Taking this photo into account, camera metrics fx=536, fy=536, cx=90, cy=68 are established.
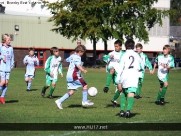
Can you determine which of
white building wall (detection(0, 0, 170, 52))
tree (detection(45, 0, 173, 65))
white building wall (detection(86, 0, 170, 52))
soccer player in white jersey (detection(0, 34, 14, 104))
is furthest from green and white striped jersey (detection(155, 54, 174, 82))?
white building wall (detection(86, 0, 170, 52))

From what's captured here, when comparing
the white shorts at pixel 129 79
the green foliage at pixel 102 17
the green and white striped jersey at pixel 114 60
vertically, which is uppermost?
the green foliage at pixel 102 17

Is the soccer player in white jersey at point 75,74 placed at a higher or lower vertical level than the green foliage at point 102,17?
lower

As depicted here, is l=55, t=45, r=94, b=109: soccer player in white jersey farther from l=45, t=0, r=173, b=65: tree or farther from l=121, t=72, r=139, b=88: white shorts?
l=45, t=0, r=173, b=65: tree

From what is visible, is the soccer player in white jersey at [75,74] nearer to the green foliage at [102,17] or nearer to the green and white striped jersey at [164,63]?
the green and white striped jersey at [164,63]

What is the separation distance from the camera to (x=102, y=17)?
188ft

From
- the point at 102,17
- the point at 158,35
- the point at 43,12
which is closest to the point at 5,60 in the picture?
the point at 102,17

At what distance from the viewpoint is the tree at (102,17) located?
56.7 metres

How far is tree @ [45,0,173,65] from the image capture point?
186 feet

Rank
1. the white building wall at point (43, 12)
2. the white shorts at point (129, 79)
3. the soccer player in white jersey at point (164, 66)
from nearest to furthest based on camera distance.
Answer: the white shorts at point (129, 79) → the soccer player in white jersey at point (164, 66) → the white building wall at point (43, 12)

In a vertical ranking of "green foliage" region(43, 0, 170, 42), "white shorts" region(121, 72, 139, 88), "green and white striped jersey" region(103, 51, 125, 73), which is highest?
"green foliage" region(43, 0, 170, 42)

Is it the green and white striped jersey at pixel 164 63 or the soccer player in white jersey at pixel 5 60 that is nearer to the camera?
the soccer player in white jersey at pixel 5 60

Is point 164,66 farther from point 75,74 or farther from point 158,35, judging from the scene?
point 158,35

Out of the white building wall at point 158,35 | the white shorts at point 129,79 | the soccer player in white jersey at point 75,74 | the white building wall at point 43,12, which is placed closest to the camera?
the white shorts at point 129,79

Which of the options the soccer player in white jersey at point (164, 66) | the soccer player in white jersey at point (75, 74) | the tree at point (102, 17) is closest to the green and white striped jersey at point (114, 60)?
the soccer player in white jersey at point (164, 66)
